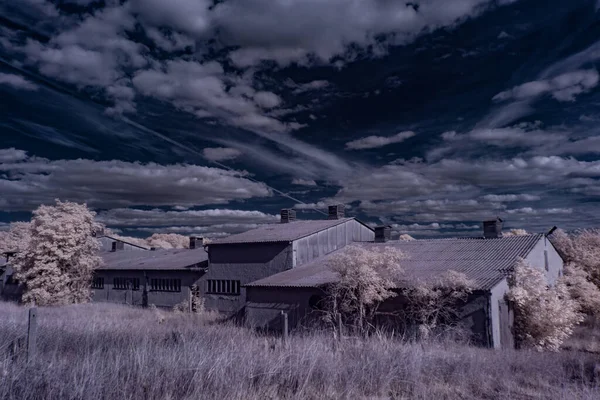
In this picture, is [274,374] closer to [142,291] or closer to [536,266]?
[536,266]

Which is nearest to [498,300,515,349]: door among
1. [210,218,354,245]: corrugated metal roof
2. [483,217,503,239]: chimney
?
[483,217,503,239]: chimney

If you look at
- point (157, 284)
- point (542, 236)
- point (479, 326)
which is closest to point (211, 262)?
point (157, 284)

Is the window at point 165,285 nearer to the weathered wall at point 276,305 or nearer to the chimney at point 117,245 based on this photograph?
the weathered wall at point 276,305

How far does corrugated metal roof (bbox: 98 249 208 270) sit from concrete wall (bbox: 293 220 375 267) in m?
9.74

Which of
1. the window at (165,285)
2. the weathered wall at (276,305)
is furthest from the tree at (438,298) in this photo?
the window at (165,285)

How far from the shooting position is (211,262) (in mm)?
33062

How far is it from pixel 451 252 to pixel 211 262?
713 inches

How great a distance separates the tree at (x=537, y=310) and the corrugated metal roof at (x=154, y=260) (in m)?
23.9

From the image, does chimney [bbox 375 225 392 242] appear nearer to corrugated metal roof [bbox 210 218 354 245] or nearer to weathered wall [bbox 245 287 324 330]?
corrugated metal roof [bbox 210 218 354 245]

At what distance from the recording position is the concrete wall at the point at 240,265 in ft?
96.9

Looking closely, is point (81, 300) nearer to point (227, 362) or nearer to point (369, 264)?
point (369, 264)

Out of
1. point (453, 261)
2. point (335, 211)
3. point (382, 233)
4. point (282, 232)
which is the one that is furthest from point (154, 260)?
point (453, 261)

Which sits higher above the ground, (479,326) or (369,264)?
(369,264)

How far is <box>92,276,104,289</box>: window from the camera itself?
42487 mm
